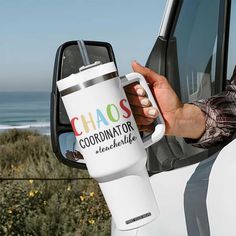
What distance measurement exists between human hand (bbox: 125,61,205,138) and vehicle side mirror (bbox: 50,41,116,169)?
5.7 inches

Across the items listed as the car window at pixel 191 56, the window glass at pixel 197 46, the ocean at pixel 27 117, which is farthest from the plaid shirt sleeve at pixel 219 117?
the ocean at pixel 27 117

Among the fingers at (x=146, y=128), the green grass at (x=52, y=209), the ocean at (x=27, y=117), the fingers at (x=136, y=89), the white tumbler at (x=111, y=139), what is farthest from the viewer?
the ocean at (x=27, y=117)

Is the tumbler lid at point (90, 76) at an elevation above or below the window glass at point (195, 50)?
above

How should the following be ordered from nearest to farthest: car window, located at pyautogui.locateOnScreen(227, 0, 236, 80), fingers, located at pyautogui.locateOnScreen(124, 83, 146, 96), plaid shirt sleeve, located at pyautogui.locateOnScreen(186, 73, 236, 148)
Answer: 1. fingers, located at pyautogui.locateOnScreen(124, 83, 146, 96)
2. plaid shirt sleeve, located at pyautogui.locateOnScreen(186, 73, 236, 148)
3. car window, located at pyautogui.locateOnScreen(227, 0, 236, 80)

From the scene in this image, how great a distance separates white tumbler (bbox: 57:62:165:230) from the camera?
43.4 inches

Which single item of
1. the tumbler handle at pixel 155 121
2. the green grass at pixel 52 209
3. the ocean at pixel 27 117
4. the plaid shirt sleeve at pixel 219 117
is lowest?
the ocean at pixel 27 117

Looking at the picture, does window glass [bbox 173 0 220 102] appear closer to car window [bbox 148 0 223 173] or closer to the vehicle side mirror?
car window [bbox 148 0 223 173]

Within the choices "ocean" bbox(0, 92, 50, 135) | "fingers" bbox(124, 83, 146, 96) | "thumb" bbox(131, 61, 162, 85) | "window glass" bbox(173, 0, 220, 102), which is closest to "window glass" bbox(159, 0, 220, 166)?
"window glass" bbox(173, 0, 220, 102)

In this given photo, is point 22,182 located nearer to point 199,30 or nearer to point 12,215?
point 12,215

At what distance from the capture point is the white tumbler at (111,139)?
3.61ft

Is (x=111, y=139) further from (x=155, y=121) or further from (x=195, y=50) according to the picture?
(x=195, y=50)

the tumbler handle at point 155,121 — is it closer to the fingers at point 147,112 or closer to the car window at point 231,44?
the fingers at point 147,112

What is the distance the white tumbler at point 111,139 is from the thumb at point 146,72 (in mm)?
143

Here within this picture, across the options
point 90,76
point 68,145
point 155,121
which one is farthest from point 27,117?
point 90,76
